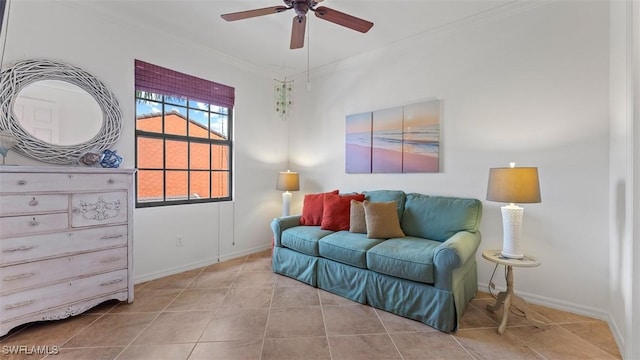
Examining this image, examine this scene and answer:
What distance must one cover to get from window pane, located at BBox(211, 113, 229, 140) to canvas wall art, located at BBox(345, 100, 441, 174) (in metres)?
1.71

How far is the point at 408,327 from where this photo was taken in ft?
6.77

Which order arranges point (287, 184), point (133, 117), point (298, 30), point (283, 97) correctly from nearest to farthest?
point (298, 30), point (133, 117), point (287, 184), point (283, 97)

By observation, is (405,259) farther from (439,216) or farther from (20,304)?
(20,304)

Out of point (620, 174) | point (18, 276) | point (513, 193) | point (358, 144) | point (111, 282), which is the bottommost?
point (111, 282)

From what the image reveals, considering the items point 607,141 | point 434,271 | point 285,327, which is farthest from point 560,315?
point 285,327

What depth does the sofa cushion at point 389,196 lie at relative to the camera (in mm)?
2961

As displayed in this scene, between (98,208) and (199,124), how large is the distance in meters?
1.61

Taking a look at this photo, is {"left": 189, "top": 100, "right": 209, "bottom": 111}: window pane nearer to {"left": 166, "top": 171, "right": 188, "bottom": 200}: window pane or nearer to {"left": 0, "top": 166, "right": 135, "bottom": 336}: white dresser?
{"left": 166, "top": 171, "right": 188, "bottom": 200}: window pane

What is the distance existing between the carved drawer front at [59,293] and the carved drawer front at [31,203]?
0.58m

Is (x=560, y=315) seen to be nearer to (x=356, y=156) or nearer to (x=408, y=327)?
(x=408, y=327)

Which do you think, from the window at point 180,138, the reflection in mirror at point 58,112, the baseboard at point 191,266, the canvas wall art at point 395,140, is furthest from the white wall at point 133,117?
the canvas wall art at point 395,140

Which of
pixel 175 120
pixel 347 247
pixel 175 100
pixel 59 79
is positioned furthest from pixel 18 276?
pixel 347 247

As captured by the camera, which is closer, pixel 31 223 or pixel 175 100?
pixel 31 223

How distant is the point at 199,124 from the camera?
3492mm
